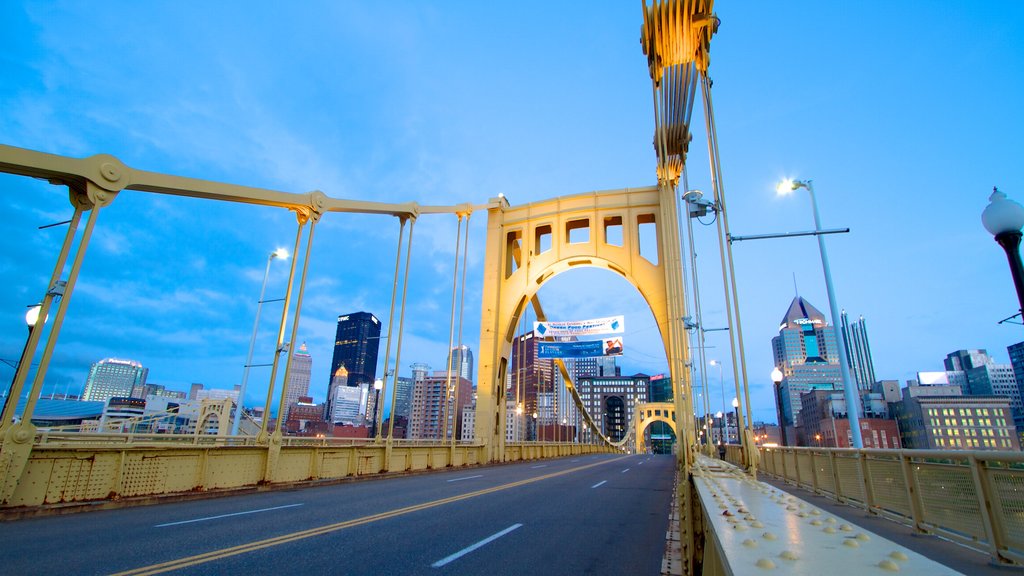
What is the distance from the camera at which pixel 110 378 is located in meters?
189

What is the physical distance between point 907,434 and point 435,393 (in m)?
124

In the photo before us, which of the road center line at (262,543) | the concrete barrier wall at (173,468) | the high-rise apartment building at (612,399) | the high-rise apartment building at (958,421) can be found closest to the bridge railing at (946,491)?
the road center line at (262,543)

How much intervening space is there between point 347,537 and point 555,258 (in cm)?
2225

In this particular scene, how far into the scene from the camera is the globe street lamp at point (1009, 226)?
5355 millimetres

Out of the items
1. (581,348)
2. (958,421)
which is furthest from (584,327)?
(958,421)

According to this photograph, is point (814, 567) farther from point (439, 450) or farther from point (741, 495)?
point (439, 450)

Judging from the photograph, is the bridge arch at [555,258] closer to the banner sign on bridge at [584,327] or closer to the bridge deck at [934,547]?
the banner sign on bridge at [584,327]

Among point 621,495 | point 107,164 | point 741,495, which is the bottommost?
point 621,495

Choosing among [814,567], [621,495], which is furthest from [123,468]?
[814,567]

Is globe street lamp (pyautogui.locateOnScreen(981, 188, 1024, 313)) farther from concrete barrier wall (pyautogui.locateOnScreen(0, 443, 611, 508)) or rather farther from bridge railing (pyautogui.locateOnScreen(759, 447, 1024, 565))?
concrete barrier wall (pyautogui.locateOnScreen(0, 443, 611, 508))

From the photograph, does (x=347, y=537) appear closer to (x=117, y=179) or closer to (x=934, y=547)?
(x=934, y=547)

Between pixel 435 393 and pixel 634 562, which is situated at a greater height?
pixel 435 393

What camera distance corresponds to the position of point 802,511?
94.8 inches

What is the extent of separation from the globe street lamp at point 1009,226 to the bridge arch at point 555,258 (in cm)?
1905
